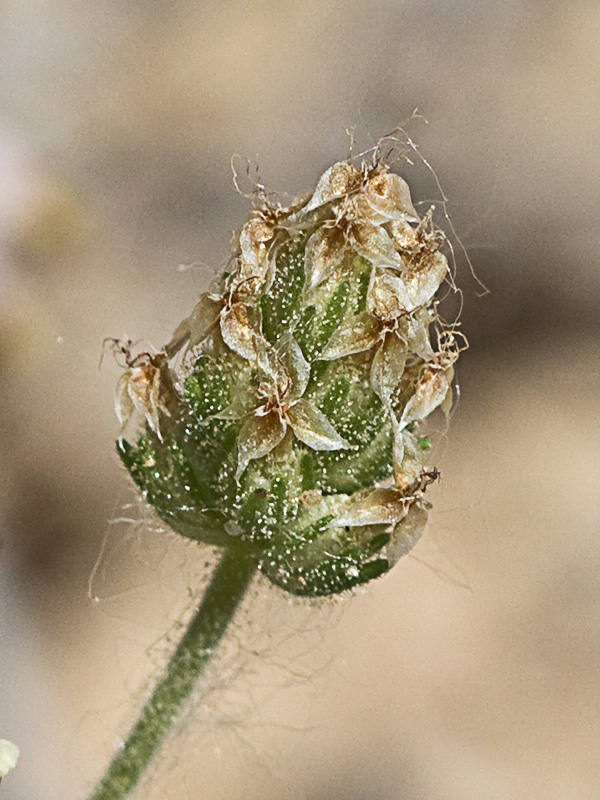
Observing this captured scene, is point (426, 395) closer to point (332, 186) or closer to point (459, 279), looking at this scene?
point (332, 186)

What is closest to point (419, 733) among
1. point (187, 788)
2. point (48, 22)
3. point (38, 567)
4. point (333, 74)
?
point (187, 788)

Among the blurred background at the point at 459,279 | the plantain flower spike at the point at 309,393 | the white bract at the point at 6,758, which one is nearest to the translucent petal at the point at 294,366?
the plantain flower spike at the point at 309,393

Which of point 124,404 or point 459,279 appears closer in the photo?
point 124,404

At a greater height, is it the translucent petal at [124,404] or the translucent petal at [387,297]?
the translucent petal at [387,297]

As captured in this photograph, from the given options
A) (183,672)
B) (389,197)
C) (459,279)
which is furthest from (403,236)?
(459,279)

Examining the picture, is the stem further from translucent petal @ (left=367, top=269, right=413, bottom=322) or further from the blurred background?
the blurred background

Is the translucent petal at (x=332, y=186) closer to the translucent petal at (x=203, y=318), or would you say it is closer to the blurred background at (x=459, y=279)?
the translucent petal at (x=203, y=318)
